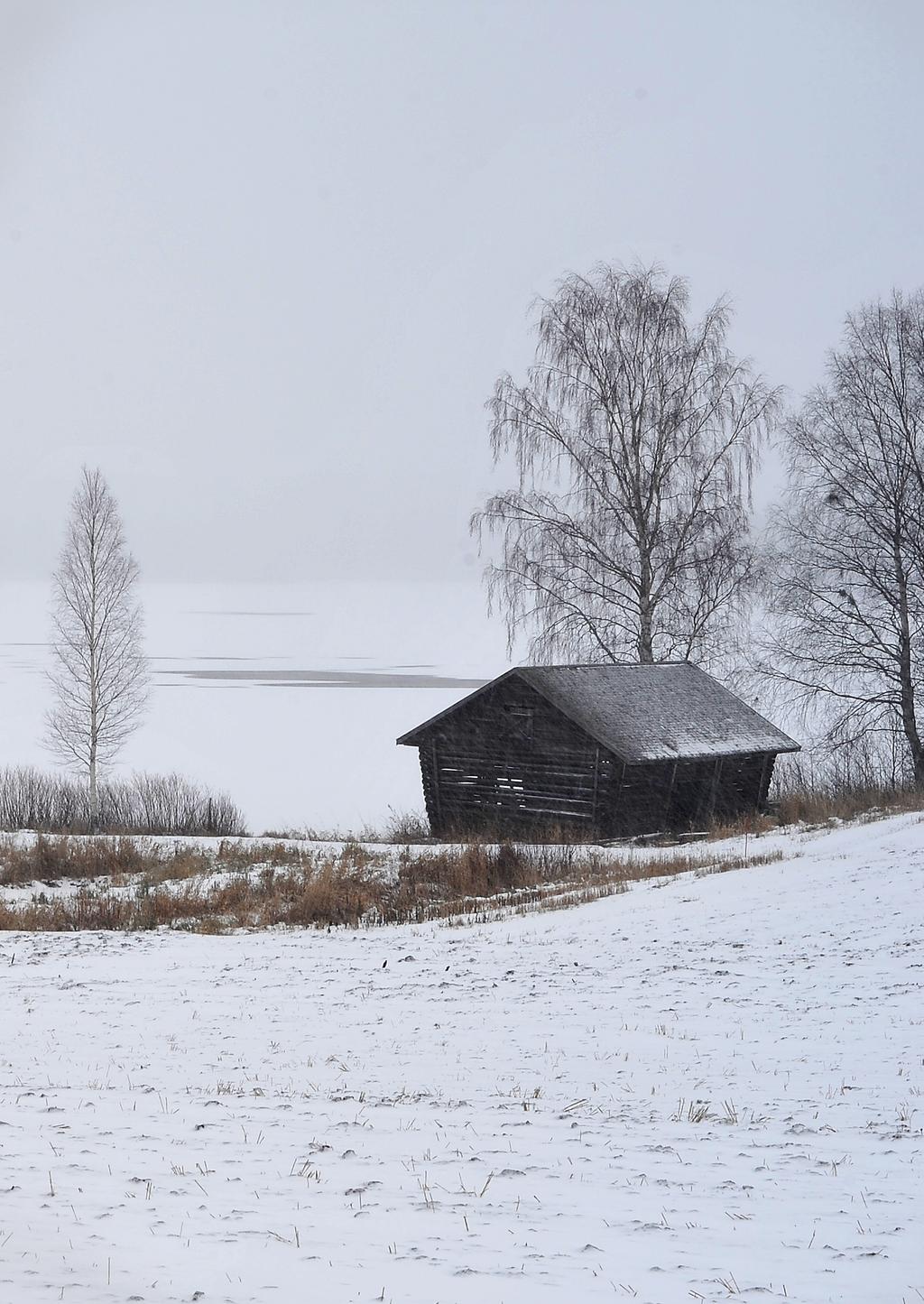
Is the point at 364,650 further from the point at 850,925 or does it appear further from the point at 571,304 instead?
the point at 850,925

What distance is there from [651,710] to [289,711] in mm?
37290

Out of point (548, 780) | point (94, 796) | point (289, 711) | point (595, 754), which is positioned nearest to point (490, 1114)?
point (595, 754)

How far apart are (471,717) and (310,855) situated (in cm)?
463

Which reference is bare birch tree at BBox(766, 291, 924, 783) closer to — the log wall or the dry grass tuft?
the log wall

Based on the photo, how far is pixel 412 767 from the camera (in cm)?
4247

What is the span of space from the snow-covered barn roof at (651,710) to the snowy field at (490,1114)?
29.8 ft

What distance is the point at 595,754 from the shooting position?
21.4 metres

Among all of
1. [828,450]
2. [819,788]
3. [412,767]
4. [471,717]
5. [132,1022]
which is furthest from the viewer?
[412,767]

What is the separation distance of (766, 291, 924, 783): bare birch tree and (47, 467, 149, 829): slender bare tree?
1870cm

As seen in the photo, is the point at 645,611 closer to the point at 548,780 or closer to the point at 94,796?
the point at 548,780

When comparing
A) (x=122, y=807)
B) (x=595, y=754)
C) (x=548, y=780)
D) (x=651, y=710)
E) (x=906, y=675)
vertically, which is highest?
(x=906, y=675)

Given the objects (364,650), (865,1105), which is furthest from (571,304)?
(364,650)

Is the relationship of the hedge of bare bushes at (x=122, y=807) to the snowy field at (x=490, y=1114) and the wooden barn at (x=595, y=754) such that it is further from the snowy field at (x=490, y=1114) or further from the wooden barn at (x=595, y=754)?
the snowy field at (x=490, y=1114)

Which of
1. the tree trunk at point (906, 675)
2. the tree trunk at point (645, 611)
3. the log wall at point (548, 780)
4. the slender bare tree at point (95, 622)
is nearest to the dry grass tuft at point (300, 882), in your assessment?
the log wall at point (548, 780)
